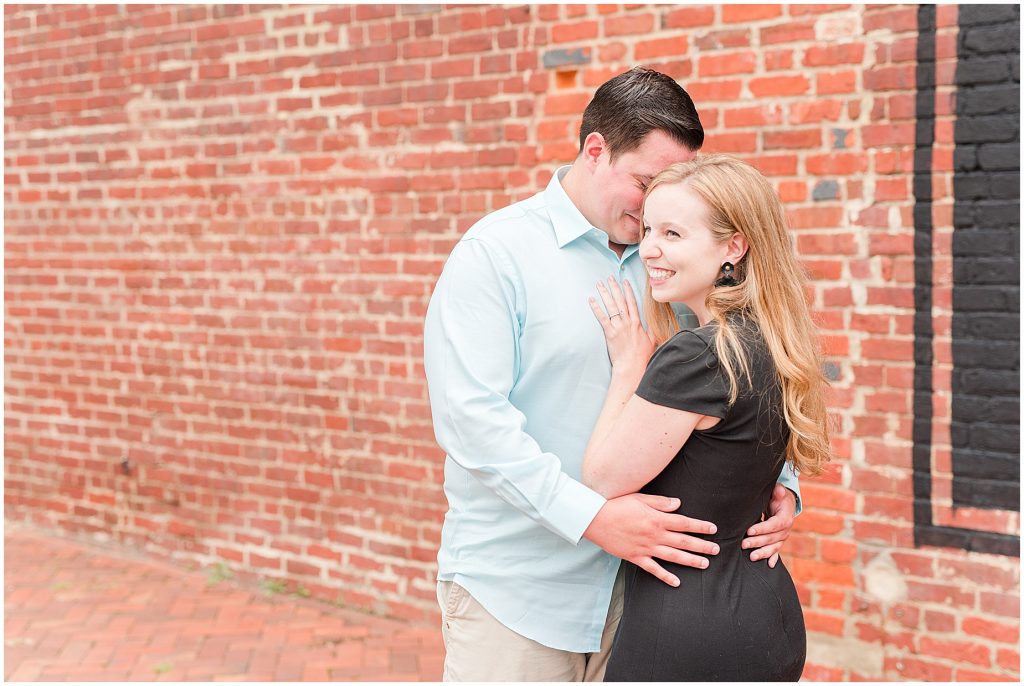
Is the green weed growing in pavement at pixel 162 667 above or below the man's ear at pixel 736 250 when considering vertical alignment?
below

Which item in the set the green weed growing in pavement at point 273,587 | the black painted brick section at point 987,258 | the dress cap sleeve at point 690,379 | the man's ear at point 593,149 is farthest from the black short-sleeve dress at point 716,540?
the green weed growing in pavement at point 273,587

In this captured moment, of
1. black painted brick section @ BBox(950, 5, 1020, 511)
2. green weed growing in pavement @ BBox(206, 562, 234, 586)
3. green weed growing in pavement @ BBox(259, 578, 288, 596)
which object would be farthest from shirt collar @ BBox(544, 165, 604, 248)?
green weed growing in pavement @ BBox(206, 562, 234, 586)

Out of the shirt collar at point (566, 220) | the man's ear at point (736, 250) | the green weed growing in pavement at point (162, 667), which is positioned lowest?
the green weed growing in pavement at point (162, 667)

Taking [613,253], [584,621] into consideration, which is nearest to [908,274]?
[613,253]

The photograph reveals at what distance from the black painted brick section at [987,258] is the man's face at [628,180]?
5.11 ft

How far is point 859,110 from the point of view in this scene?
347 cm

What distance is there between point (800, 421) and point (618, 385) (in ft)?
1.32

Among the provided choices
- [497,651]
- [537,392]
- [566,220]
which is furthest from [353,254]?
[497,651]

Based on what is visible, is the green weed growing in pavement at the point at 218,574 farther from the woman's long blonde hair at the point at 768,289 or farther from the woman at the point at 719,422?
the woman's long blonde hair at the point at 768,289

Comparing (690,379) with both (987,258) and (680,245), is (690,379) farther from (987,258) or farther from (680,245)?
(987,258)

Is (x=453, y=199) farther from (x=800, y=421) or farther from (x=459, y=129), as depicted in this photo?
(x=800, y=421)

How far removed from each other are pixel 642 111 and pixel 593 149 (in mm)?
168

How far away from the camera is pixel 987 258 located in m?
3.32

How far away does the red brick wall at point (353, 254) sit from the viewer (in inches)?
137
